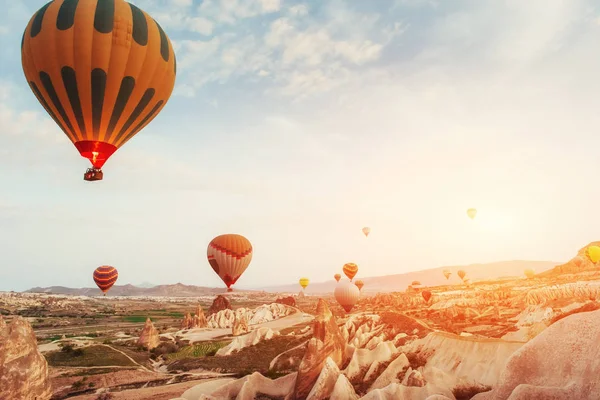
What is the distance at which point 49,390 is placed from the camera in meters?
28.9

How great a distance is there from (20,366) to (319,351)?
2076 cm

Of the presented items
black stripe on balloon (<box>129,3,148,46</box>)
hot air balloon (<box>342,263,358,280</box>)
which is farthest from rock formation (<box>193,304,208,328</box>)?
black stripe on balloon (<box>129,3,148,46</box>)

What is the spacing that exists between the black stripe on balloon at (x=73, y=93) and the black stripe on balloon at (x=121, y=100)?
1950 millimetres

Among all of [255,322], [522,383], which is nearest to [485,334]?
[522,383]

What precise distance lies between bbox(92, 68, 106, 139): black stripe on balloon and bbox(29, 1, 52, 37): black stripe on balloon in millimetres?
5038

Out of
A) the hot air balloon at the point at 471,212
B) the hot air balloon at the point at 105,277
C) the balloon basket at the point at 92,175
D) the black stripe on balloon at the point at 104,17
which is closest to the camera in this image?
the black stripe on balloon at the point at 104,17

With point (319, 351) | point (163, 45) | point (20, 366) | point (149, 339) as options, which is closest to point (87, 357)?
point (149, 339)

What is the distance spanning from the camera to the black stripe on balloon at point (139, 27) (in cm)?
3067

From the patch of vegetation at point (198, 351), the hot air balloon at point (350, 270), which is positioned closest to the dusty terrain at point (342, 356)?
the patch of vegetation at point (198, 351)

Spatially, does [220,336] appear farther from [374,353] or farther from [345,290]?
[374,353]

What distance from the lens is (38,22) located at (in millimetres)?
29484

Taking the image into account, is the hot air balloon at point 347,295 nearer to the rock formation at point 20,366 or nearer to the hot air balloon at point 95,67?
the hot air balloon at point 95,67

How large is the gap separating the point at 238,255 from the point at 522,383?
52.4 m

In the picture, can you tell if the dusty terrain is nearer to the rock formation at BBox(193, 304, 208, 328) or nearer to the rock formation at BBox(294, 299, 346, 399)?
the rock formation at BBox(294, 299, 346, 399)
